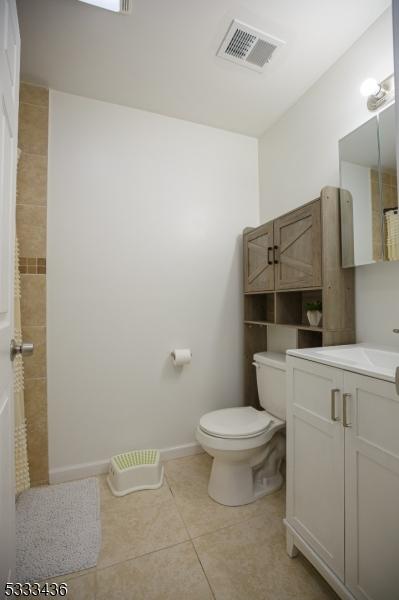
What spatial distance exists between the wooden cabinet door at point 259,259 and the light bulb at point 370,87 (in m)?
0.77

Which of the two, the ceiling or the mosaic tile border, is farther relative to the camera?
the mosaic tile border

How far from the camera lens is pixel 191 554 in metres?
1.23

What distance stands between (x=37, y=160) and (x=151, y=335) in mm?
1320

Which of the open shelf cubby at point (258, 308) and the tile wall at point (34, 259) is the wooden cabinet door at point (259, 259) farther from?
the tile wall at point (34, 259)

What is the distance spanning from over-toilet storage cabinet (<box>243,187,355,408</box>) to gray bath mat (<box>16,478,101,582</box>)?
1238 millimetres

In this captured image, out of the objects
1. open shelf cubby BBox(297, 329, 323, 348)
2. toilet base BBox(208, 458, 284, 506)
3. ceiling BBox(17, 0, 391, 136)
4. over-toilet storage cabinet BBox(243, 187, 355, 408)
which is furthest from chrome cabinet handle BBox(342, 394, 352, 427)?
ceiling BBox(17, 0, 391, 136)

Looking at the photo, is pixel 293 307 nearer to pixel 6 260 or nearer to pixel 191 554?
pixel 191 554

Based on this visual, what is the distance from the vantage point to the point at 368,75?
141 centimetres

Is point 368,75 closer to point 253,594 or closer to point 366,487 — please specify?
point 366,487

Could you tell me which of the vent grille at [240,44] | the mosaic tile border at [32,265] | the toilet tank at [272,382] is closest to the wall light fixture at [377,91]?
the vent grille at [240,44]

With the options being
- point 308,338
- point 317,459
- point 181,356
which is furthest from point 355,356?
point 181,356

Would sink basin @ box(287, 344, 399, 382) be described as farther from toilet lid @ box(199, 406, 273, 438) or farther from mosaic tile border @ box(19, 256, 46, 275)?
mosaic tile border @ box(19, 256, 46, 275)

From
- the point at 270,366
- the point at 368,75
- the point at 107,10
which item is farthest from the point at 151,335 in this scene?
→ the point at 368,75

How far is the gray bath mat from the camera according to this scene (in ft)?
3.85
